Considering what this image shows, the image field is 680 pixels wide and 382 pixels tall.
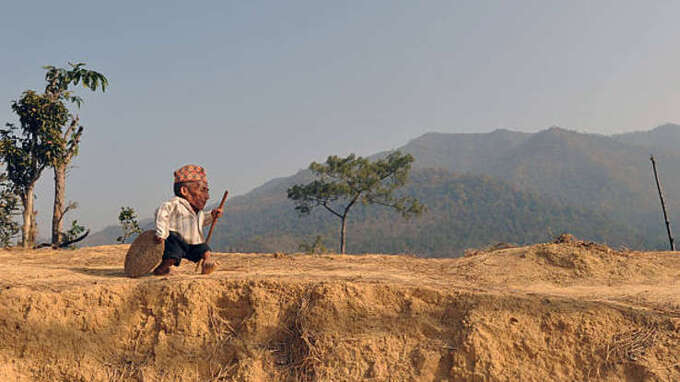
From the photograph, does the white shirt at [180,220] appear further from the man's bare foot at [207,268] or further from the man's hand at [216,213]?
the man's bare foot at [207,268]

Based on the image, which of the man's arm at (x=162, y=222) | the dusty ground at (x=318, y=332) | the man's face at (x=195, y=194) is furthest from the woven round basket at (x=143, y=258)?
the man's face at (x=195, y=194)

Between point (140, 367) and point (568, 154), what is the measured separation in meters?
181

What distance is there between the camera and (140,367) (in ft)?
14.5

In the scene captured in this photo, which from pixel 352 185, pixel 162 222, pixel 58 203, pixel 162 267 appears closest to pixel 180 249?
pixel 162 267

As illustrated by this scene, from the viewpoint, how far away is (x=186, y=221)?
6035 millimetres

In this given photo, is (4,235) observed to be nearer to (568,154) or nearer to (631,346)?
(631,346)

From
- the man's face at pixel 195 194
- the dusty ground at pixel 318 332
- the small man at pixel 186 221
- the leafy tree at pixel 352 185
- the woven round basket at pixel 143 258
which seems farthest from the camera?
the leafy tree at pixel 352 185

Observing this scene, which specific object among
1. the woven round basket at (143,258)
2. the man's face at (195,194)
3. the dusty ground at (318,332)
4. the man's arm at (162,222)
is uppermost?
the man's face at (195,194)

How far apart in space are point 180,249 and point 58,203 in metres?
10.00

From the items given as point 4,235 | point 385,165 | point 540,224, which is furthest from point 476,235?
point 4,235

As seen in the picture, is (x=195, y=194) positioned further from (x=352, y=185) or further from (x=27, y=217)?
(x=352, y=185)

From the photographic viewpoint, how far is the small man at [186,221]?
19.0ft

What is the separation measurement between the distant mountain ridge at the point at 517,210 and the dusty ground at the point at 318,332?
5552cm

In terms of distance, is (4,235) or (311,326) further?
(4,235)
